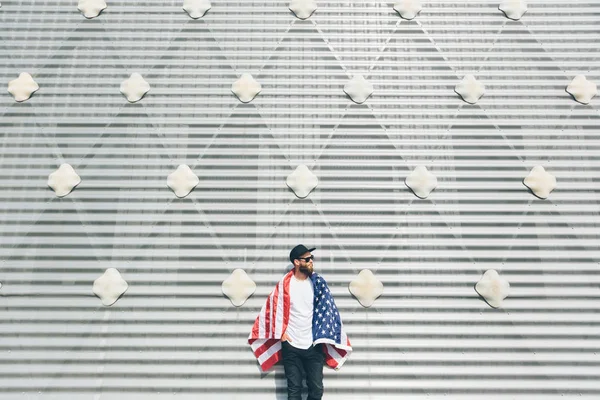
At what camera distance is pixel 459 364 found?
10.9 ft

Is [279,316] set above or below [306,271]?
below

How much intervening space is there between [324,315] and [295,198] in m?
1.03

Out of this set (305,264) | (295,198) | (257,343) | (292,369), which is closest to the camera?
(292,369)

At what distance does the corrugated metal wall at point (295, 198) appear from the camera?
3.34 metres

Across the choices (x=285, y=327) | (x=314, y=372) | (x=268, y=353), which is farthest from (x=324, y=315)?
(x=268, y=353)


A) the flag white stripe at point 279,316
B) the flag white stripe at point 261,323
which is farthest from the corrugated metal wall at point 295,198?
the flag white stripe at point 279,316

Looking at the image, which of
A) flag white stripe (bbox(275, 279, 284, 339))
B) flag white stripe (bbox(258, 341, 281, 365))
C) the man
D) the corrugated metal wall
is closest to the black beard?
the man

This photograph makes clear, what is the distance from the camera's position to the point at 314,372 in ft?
10.0

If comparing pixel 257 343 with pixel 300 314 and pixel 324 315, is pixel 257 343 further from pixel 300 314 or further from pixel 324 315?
pixel 324 315

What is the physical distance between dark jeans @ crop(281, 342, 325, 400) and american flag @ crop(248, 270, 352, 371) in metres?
0.11

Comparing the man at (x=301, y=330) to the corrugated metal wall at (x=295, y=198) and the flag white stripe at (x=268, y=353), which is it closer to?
the flag white stripe at (x=268, y=353)

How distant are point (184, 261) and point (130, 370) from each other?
93 cm

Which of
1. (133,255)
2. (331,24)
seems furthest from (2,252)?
(331,24)

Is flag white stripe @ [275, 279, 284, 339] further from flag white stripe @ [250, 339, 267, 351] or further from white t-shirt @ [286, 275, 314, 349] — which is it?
flag white stripe @ [250, 339, 267, 351]
